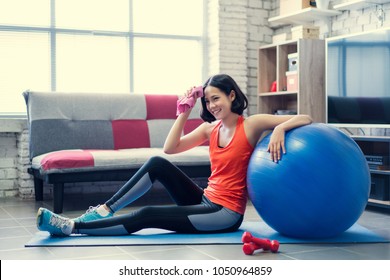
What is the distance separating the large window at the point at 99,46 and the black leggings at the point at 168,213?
8.16 feet

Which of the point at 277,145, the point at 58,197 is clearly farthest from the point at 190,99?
the point at 58,197

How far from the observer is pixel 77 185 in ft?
16.3

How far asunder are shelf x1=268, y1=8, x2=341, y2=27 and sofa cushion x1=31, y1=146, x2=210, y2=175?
5.54 feet

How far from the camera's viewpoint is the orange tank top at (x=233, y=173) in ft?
9.29

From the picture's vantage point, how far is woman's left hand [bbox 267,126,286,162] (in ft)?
Result: 8.64

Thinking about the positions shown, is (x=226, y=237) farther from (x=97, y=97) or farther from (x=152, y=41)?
(x=152, y=41)

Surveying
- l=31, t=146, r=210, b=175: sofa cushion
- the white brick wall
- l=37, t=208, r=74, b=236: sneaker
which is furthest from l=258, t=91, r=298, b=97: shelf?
l=37, t=208, r=74, b=236: sneaker

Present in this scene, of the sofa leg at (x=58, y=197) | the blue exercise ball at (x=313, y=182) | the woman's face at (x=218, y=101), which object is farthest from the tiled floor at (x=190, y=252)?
the sofa leg at (x=58, y=197)

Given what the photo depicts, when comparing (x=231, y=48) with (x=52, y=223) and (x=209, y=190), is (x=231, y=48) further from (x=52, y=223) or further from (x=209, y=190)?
(x=52, y=223)

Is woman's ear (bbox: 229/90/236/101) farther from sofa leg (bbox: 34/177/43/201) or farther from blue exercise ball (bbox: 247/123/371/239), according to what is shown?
sofa leg (bbox: 34/177/43/201)

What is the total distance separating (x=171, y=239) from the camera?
2791 mm

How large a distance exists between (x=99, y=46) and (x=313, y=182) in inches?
129

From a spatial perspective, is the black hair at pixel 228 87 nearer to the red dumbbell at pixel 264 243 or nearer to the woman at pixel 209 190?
the woman at pixel 209 190

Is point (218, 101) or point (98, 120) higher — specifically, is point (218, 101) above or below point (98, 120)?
above
